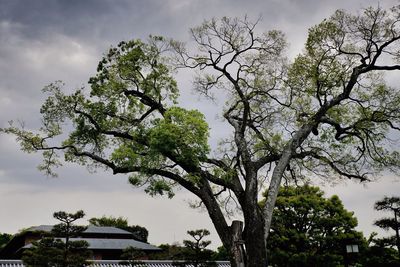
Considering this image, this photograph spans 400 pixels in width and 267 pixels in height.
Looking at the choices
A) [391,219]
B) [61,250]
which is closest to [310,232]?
[391,219]

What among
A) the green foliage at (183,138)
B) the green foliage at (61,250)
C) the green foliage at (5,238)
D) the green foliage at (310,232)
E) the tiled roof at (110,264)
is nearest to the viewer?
the green foliage at (183,138)

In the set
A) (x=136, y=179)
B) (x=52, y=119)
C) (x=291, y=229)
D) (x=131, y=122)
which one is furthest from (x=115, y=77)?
(x=291, y=229)

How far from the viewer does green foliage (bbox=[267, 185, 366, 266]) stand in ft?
81.1

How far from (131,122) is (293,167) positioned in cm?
600

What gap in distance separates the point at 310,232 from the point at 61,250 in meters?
15.8

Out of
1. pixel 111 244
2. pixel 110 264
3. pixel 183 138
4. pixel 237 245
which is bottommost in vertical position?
pixel 110 264

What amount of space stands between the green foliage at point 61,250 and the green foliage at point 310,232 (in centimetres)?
1323

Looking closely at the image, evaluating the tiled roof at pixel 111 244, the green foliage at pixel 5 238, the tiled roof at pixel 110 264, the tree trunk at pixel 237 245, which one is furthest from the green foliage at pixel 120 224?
the tree trunk at pixel 237 245

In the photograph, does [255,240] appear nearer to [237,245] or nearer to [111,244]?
[237,245]

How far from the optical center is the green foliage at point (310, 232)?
81.1 ft

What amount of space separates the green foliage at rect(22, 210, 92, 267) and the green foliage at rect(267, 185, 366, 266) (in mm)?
13232

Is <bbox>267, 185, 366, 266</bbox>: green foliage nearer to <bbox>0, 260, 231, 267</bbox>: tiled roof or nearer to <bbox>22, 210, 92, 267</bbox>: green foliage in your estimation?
<bbox>0, 260, 231, 267</bbox>: tiled roof

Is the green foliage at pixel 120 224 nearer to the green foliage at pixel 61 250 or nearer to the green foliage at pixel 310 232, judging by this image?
the green foliage at pixel 310 232

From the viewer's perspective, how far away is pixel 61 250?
1481cm
